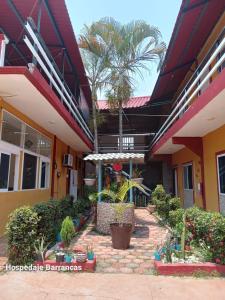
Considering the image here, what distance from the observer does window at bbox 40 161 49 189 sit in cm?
1018

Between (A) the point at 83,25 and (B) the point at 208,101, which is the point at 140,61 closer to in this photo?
(A) the point at 83,25

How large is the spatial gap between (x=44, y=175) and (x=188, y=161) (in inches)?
256

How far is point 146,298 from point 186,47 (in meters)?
8.65

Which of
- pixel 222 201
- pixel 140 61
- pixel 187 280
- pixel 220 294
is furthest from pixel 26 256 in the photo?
pixel 140 61

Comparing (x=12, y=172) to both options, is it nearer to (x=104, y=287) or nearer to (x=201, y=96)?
(x=104, y=287)

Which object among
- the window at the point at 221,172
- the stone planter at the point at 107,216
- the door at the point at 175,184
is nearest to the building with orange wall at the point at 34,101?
the stone planter at the point at 107,216

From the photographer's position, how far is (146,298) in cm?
362

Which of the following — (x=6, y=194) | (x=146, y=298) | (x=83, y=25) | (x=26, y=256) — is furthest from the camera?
(x=83, y=25)

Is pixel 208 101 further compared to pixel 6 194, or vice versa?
pixel 6 194

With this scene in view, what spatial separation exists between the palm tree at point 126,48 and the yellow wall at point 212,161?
4.13 metres

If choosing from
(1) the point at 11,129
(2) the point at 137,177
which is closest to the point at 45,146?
(1) the point at 11,129

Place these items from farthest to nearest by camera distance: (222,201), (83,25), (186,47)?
(83,25)
(186,47)
(222,201)

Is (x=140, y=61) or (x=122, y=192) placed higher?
(x=140, y=61)

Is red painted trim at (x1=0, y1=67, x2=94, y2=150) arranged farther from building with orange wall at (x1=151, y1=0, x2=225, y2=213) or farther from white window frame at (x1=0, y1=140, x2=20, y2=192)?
building with orange wall at (x1=151, y1=0, x2=225, y2=213)
